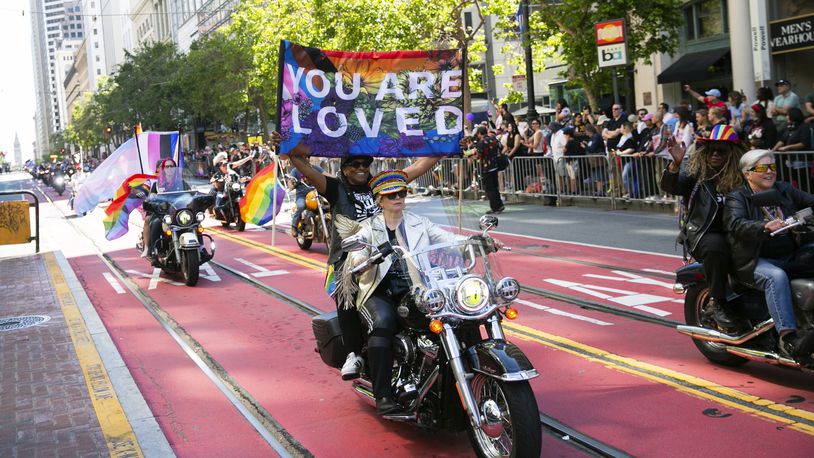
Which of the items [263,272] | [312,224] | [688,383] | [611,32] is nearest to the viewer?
[688,383]

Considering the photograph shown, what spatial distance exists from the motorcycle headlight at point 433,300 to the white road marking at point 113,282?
28.2 feet

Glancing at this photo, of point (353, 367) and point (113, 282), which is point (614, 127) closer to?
point (113, 282)

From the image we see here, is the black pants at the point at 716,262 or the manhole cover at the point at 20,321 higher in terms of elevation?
the black pants at the point at 716,262

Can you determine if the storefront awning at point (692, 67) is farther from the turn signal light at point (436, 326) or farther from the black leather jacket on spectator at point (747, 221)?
the turn signal light at point (436, 326)

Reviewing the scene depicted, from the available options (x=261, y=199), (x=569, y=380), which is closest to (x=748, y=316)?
(x=569, y=380)

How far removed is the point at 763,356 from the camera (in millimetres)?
6277

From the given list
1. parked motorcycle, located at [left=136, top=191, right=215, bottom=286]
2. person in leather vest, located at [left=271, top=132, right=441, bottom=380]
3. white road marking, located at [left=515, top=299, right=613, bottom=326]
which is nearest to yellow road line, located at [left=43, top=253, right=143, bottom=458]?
person in leather vest, located at [left=271, top=132, right=441, bottom=380]

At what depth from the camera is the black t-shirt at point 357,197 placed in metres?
6.59

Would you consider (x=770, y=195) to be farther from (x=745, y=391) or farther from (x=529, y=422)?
(x=529, y=422)

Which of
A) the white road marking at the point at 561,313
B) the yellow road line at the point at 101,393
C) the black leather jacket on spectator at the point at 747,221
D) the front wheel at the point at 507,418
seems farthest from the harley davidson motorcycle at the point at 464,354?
the white road marking at the point at 561,313

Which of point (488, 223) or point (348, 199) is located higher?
point (348, 199)

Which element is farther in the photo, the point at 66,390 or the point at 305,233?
the point at 305,233

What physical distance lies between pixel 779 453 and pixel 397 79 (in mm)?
3743

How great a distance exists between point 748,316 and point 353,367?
2.78 metres
